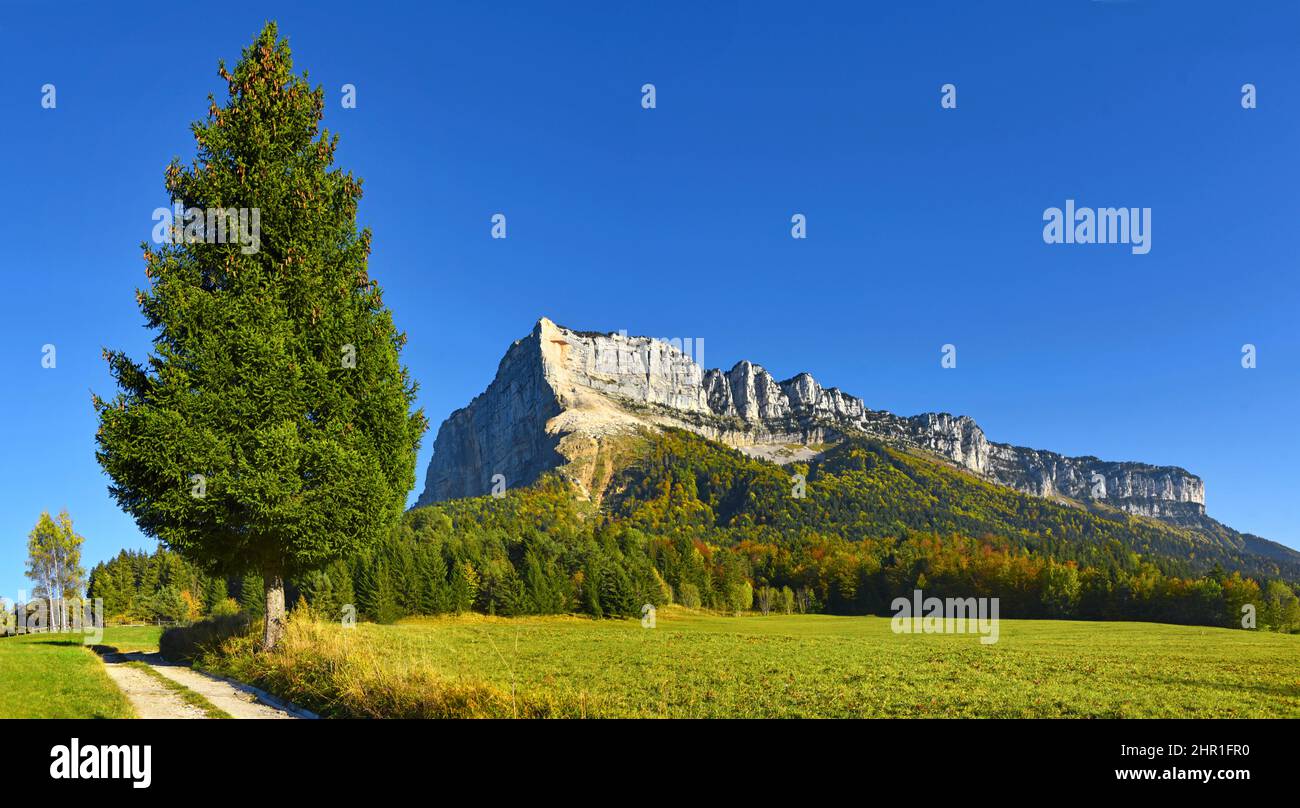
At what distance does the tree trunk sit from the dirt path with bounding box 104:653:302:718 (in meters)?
1.54

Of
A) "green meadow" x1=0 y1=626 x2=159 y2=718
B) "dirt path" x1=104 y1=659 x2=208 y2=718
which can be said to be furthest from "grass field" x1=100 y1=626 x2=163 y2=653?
"green meadow" x1=0 y1=626 x2=159 y2=718

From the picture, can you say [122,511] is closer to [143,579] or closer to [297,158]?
[297,158]

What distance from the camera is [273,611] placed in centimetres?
2005

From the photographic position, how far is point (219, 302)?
19.0m

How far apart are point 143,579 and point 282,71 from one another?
A: 4923 inches

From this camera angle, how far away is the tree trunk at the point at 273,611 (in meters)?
19.2

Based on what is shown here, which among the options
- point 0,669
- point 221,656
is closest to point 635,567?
point 221,656

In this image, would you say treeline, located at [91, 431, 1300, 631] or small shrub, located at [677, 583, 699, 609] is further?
small shrub, located at [677, 583, 699, 609]

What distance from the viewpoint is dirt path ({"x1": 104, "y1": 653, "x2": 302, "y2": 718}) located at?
480 inches

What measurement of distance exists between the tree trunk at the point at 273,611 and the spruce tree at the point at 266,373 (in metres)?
0.06

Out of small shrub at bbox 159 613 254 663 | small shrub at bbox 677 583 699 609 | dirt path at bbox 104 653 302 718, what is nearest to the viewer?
dirt path at bbox 104 653 302 718

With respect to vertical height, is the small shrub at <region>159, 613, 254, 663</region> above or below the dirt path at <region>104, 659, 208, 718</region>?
below

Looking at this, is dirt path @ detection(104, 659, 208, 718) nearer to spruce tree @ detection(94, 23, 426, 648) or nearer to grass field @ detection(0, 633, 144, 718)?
grass field @ detection(0, 633, 144, 718)

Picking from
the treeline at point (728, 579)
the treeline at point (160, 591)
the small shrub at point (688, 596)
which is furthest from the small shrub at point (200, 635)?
the small shrub at point (688, 596)
